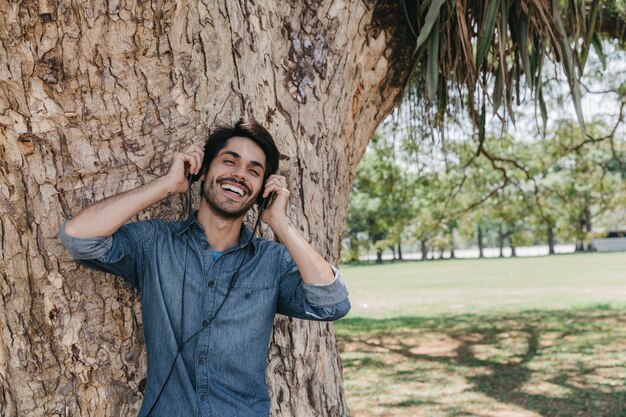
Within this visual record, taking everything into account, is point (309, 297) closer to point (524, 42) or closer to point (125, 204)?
point (125, 204)

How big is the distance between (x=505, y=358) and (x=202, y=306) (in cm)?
653

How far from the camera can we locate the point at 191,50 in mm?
2346

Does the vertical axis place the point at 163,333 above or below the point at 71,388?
above

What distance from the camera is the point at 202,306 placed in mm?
2047

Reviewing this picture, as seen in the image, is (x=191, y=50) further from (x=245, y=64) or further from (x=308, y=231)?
(x=308, y=231)

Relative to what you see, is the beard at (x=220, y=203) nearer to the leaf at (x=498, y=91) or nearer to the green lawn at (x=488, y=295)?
the leaf at (x=498, y=91)

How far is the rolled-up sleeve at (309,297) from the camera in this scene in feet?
6.80

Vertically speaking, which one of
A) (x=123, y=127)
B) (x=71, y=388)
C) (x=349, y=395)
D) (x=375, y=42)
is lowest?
(x=349, y=395)

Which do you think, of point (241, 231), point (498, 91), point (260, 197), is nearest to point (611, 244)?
point (498, 91)

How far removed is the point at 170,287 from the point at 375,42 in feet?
5.35

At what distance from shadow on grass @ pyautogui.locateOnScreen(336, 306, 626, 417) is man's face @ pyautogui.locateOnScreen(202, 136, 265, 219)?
13.1 feet

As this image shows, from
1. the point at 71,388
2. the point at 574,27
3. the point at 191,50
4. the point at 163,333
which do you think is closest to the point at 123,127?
the point at 191,50

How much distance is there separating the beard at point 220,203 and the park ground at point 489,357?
396 centimetres

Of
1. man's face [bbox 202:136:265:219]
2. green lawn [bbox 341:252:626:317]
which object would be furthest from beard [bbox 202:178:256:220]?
green lawn [bbox 341:252:626:317]
